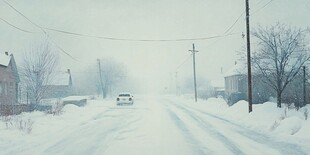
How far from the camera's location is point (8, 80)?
43188mm

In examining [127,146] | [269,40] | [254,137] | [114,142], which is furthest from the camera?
[269,40]

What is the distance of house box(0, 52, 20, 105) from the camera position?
4066 cm

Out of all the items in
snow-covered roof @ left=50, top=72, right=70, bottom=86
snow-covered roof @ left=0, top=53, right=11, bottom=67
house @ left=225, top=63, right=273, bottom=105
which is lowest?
house @ left=225, top=63, right=273, bottom=105

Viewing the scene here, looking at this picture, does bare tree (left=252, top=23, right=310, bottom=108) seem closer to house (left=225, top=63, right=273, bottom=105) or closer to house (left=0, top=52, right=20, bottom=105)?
house (left=225, top=63, right=273, bottom=105)

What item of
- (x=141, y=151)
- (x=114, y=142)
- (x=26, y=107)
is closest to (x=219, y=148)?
(x=141, y=151)

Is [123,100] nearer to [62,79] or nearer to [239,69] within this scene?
[239,69]

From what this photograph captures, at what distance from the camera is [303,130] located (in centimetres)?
1430

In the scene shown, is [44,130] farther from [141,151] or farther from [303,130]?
[303,130]

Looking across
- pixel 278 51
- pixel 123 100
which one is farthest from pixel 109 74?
pixel 278 51

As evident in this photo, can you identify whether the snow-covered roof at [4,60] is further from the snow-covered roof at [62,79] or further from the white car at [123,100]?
the snow-covered roof at [62,79]

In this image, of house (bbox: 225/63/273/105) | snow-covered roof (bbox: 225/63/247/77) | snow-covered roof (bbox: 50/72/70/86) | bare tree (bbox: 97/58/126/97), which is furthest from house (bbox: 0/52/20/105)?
bare tree (bbox: 97/58/126/97)

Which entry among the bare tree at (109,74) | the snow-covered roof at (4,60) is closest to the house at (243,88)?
the snow-covered roof at (4,60)

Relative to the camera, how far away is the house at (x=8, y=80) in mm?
40656

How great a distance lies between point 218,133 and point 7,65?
113 ft
